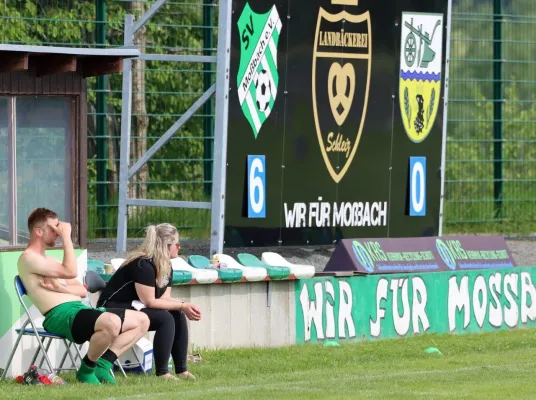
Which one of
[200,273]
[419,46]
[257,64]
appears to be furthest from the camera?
[419,46]

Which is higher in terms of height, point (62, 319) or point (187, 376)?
point (62, 319)

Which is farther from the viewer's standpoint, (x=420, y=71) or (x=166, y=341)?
(x=420, y=71)

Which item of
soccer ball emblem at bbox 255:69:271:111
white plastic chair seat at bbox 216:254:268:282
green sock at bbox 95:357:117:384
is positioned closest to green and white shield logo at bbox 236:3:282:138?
soccer ball emblem at bbox 255:69:271:111

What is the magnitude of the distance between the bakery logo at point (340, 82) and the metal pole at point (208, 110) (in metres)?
1.91

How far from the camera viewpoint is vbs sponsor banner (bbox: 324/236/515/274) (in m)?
14.8

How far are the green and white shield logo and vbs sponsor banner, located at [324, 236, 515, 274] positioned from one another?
1524mm

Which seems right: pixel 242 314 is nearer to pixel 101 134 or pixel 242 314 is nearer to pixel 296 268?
pixel 296 268

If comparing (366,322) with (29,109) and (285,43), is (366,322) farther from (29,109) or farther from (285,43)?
(29,109)

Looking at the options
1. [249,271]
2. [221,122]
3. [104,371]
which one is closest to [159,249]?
[104,371]

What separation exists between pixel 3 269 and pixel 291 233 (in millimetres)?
4564

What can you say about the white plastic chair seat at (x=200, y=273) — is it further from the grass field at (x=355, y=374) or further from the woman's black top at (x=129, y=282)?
the woman's black top at (x=129, y=282)

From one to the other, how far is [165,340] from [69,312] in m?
0.78

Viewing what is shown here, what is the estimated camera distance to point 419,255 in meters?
15.6

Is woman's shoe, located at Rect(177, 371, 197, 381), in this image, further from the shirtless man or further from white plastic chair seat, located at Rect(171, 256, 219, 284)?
white plastic chair seat, located at Rect(171, 256, 219, 284)
